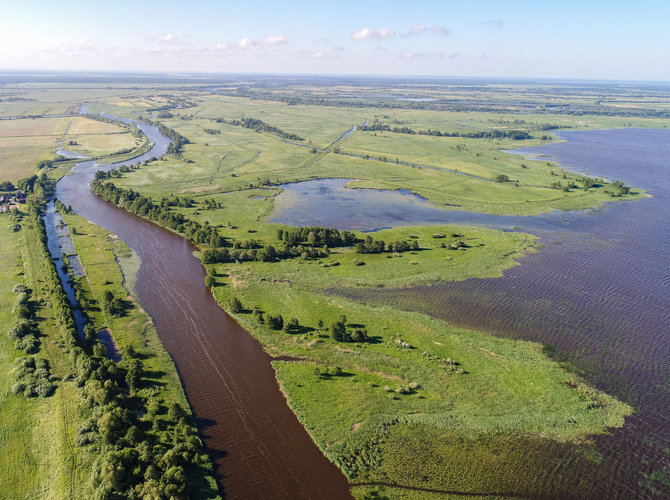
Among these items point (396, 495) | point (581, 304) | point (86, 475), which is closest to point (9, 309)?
point (86, 475)

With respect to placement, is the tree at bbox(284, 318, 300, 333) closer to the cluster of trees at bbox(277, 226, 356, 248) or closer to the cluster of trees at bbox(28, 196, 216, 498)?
the cluster of trees at bbox(28, 196, 216, 498)

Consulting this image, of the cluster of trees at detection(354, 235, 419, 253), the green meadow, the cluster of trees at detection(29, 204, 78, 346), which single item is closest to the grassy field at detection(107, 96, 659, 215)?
the green meadow

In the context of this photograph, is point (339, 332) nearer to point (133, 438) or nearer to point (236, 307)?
point (236, 307)

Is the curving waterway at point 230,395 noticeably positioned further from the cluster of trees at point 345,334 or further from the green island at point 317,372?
the cluster of trees at point 345,334

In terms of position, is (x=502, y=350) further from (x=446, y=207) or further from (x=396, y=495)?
(x=446, y=207)

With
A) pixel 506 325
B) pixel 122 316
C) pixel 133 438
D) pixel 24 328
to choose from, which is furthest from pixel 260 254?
pixel 506 325
